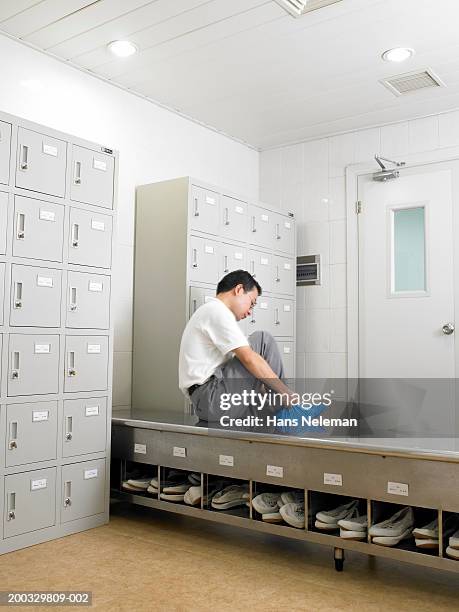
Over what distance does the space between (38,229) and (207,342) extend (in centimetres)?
110

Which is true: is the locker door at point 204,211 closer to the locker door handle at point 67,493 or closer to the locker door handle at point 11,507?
the locker door handle at point 67,493

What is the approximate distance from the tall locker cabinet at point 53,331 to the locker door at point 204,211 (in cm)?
68

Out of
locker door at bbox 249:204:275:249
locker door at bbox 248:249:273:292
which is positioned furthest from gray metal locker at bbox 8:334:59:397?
locker door at bbox 249:204:275:249

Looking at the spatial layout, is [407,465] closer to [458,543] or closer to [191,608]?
[458,543]

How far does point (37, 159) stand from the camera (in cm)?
320

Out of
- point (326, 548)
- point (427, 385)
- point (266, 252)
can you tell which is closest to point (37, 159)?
point (266, 252)

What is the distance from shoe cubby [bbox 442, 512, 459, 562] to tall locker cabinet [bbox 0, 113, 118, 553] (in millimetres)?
1820

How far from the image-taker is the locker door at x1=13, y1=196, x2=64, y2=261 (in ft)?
10.2

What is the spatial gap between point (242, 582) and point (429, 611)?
763mm

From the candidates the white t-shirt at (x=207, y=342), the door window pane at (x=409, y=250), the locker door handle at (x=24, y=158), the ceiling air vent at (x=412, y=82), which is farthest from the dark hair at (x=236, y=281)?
the ceiling air vent at (x=412, y=82)

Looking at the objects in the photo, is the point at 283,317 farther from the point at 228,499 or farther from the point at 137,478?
the point at 228,499

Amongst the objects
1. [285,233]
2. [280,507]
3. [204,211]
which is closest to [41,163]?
[204,211]

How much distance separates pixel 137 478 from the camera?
379cm

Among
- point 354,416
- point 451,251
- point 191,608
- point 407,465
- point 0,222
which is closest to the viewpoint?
point 191,608
